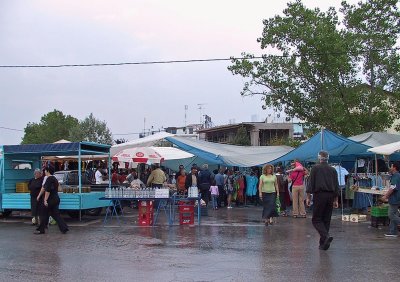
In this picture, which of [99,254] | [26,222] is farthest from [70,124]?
[99,254]

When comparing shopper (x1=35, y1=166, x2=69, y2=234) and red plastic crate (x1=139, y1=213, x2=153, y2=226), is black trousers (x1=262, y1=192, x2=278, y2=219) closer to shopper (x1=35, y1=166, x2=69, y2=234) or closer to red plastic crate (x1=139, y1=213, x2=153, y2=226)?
red plastic crate (x1=139, y1=213, x2=153, y2=226)

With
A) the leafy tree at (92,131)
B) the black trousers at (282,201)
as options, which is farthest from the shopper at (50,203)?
the leafy tree at (92,131)

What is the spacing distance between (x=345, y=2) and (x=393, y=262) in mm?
19385

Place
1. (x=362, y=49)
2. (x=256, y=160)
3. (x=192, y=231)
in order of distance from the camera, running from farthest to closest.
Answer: (x=362, y=49) < (x=256, y=160) < (x=192, y=231)

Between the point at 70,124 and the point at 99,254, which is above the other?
the point at 70,124

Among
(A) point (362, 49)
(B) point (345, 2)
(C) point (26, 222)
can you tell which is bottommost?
(C) point (26, 222)

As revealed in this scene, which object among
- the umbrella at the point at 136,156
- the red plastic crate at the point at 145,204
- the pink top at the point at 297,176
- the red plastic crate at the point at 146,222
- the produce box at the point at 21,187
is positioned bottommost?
the red plastic crate at the point at 146,222

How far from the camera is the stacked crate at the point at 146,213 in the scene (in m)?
14.5

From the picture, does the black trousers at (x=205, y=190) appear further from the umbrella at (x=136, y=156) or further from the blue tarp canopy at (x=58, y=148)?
the blue tarp canopy at (x=58, y=148)

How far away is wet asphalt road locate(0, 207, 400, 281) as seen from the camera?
7.79m

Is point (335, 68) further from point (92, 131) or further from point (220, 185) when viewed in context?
point (92, 131)

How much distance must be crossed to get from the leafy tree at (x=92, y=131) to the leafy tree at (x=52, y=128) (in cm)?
932

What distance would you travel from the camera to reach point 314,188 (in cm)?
992

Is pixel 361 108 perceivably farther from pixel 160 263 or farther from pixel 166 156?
pixel 160 263
